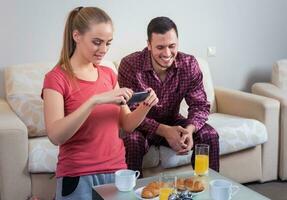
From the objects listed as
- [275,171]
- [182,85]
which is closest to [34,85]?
[182,85]

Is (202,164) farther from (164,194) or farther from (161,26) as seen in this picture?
(161,26)

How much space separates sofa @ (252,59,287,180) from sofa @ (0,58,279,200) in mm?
54

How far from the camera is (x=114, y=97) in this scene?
5.17 ft

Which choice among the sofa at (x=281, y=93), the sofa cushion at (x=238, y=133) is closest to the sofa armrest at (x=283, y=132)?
the sofa at (x=281, y=93)

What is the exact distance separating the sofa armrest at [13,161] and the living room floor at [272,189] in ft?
4.73

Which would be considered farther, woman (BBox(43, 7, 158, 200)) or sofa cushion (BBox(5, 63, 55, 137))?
sofa cushion (BBox(5, 63, 55, 137))

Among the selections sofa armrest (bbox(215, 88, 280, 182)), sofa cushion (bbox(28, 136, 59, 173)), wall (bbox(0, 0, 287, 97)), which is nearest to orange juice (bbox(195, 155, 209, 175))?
sofa cushion (bbox(28, 136, 59, 173))

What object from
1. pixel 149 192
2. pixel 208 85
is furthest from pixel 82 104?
pixel 208 85

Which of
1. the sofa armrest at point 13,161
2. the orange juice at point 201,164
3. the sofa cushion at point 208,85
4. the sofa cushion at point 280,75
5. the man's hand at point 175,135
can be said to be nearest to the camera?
the orange juice at point 201,164

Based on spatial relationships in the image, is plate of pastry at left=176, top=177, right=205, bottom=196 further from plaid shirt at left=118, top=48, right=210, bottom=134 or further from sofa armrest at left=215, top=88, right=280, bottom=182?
sofa armrest at left=215, top=88, right=280, bottom=182

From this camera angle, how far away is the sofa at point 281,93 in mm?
2967

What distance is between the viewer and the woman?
159cm

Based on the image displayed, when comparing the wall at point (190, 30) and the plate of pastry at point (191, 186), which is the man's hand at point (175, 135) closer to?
the plate of pastry at point (191, 186)

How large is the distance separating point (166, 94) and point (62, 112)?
1009mm
